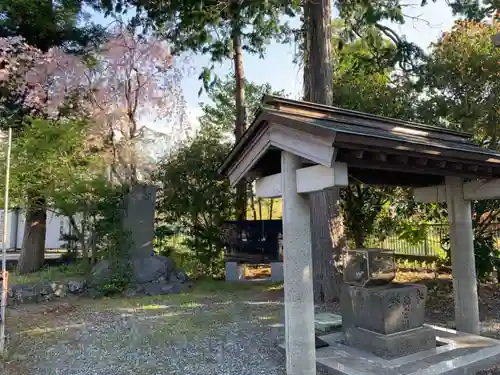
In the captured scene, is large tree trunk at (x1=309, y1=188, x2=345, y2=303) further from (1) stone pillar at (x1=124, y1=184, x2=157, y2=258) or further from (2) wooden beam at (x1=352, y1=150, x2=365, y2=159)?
(1) stone pillar at (x1=124, y1=184, x2=157, y2=258)

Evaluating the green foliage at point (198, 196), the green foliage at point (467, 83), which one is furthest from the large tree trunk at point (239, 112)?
the green foliage at point (467, 83)

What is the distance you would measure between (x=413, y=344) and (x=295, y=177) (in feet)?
8.31

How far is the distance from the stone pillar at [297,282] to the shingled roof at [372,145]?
562 mm

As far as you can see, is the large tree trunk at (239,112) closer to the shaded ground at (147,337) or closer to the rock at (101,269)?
the shaded ground at (147,337)

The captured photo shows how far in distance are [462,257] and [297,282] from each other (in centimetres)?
310

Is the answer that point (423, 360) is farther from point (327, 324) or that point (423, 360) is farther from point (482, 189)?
point (482, 189)

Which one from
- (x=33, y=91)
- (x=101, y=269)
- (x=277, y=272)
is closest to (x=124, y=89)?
(x=33, y=91)

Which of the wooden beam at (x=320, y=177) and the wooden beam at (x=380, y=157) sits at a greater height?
the wooden beam at (x=380, y=157)

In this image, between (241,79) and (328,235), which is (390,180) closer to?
(328,235)

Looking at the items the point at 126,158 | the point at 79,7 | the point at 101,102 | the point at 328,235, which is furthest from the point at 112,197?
the point at 79,7

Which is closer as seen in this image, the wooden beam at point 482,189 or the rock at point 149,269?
the wooden beam at point 482,189

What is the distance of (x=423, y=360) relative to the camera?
4102mm

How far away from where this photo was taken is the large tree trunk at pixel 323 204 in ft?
24.5

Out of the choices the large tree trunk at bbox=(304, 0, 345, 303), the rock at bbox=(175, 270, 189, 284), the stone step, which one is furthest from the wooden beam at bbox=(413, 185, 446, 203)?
the rock at bbox=(175, 270, 189, 284)
